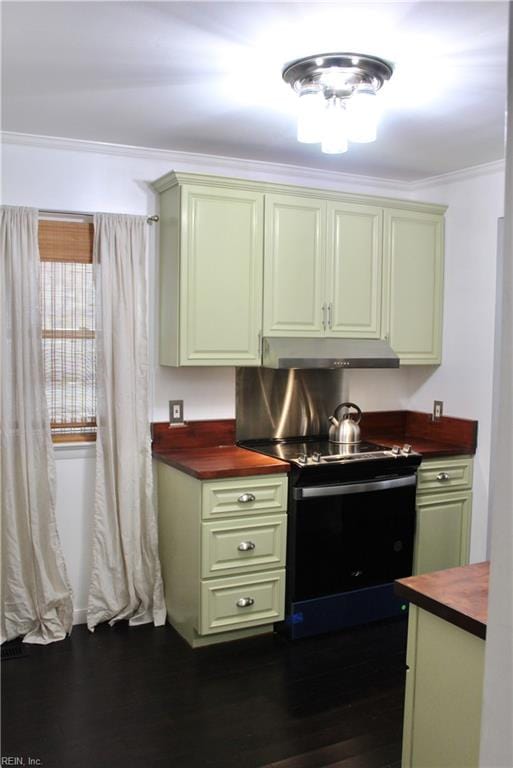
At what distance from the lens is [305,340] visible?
3.77 m

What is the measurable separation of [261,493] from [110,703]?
45.2 inches

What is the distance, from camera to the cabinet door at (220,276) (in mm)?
3457

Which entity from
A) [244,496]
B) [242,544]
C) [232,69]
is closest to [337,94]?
[232,69]

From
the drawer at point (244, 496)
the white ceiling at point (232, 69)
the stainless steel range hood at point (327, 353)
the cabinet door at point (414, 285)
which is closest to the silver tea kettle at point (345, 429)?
the stainless steel range hood at point (327, 353)

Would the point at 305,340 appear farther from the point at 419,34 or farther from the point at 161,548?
the point at 419,34

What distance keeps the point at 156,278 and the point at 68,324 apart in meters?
0.55

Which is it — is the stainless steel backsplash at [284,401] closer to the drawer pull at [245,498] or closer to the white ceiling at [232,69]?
the drawer pull at [245,498]

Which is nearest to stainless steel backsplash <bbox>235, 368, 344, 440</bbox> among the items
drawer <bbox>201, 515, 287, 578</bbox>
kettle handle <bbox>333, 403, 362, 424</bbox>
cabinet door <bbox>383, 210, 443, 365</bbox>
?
kettle handle <bbox>333, 403, 362, 424</bbox>

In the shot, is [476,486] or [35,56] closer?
[35,56]

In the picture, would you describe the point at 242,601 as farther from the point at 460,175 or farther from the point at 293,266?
the point at 460,175

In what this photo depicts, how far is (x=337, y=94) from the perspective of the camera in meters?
2.60

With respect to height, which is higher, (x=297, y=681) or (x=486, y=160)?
(x=486, y=160)

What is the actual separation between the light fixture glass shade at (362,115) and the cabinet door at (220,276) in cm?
98

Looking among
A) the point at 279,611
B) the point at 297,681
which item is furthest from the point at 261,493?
the point at 297,681
